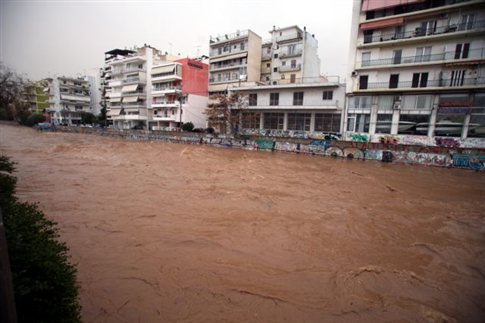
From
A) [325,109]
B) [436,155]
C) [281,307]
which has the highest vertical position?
[325,109]

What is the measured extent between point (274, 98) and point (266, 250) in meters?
32.4

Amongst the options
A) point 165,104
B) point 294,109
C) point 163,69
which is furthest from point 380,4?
point 165,104

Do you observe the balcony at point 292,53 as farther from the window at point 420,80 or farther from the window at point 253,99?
the window at point 420,80

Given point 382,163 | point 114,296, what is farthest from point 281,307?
point 382,163

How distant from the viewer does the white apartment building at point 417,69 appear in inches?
969

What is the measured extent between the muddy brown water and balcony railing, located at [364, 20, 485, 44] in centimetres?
2268

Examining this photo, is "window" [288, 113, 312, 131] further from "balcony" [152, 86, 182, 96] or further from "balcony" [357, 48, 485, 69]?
"balcony" [152, 86, 182, 96]

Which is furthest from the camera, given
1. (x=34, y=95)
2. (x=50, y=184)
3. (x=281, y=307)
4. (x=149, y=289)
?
(x=34, y=95)

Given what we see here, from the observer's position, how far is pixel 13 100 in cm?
5853

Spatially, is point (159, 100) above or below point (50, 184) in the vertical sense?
above

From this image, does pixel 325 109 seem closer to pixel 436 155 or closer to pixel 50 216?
pixel 436 155

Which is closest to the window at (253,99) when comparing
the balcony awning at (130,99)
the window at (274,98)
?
the window at (274,98)

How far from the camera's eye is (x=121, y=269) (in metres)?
5.09

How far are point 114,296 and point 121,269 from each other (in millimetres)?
849
